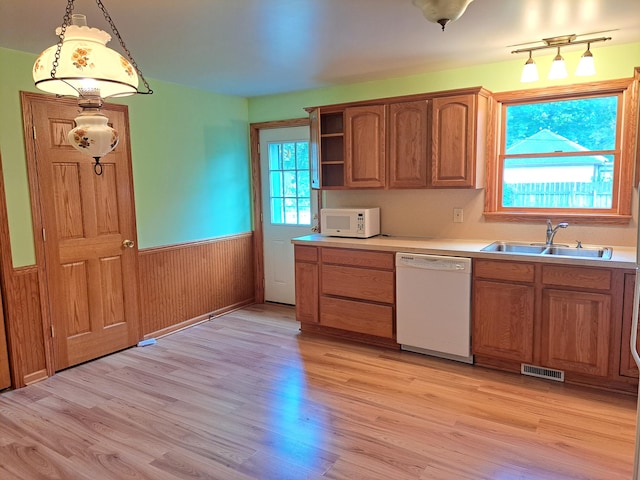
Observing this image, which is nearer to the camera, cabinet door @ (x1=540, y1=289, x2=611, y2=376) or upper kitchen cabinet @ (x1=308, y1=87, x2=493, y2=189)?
cabinet door @ (x1=540, y1=289, x2=611, y2=376)

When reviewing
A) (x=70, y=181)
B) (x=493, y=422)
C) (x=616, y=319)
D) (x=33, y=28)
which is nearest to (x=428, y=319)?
(x=493, y=422)

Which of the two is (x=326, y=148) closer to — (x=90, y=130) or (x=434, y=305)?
(x=434, y=305)

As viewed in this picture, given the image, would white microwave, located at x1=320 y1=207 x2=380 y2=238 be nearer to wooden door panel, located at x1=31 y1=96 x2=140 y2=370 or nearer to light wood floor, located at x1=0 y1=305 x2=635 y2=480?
light wood floor, located at x1=0 y1=305 x2=635 y2=480

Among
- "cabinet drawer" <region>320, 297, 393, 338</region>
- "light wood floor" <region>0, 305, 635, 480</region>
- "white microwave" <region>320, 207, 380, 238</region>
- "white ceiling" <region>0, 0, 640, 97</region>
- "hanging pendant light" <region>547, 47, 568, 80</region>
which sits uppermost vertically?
"white ceiling" <region>0, 0, 640, 97</region>

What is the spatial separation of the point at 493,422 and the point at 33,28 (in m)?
3.61

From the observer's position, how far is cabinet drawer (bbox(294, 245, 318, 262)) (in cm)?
409

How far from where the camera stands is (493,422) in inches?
104

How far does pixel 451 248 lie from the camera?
3.44 m

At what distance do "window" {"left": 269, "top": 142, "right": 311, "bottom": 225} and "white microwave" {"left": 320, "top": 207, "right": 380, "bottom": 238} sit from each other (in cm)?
73

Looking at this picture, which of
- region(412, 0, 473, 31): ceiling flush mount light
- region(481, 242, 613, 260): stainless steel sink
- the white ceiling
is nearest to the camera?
region(412, 0, 473, 31): ceiling flush mount light

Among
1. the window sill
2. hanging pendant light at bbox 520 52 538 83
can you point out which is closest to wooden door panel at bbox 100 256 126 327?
the window sill

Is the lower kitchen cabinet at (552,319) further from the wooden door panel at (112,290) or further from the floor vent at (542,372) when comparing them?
the wooden door panel at (112,290)

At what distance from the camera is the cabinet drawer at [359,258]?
145 inches

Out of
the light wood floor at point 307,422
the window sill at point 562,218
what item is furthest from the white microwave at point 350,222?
the light wood floor at point 307,422
